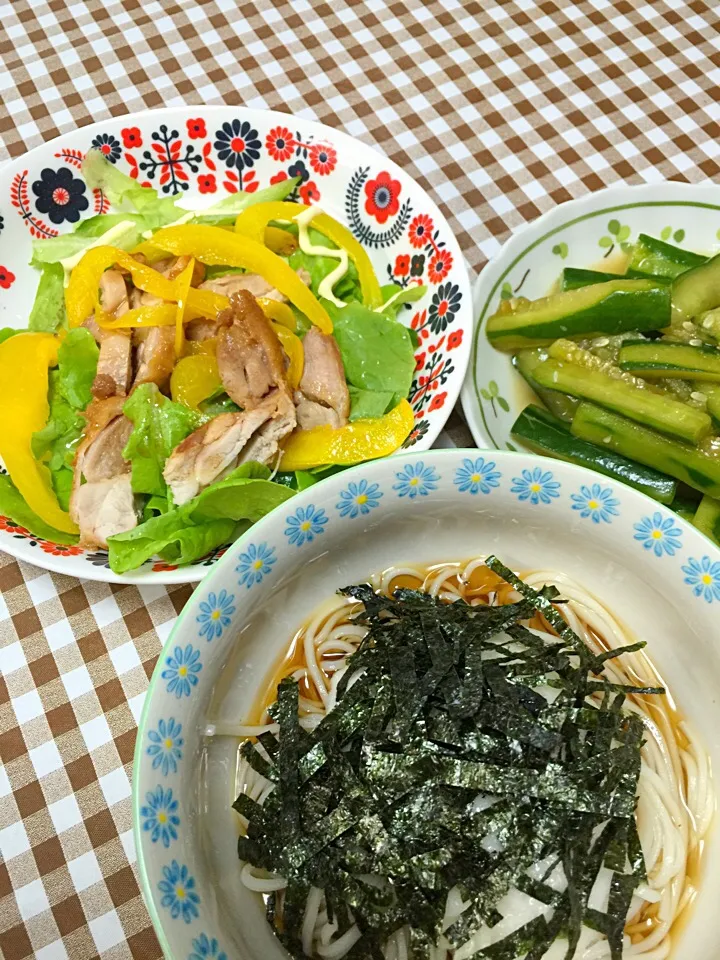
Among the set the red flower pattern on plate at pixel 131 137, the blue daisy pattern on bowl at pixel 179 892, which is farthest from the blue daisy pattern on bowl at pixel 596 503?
the red flower pattern on plate at pixel 131 137

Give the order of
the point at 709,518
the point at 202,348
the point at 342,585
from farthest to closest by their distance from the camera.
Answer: the point at 202,348 < the point at 709,518 < the point at 342,585

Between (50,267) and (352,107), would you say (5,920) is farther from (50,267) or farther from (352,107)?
(352,107)

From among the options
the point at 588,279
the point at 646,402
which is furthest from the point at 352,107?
the point at 646,402

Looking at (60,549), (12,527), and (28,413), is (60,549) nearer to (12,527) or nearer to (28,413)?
(12,527)

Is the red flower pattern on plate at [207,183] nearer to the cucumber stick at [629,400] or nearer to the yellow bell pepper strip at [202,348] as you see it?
the yellow bell pepper strip at [202,348]

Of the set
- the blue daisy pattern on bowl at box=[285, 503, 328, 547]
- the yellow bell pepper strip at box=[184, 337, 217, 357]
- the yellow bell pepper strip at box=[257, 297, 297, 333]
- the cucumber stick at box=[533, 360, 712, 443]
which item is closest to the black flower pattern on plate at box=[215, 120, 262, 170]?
the yellow bell pepper strip at box=[257, 297, 297, 333]

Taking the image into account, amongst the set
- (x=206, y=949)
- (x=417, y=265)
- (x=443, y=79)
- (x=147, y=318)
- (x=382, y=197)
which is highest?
(x=443, y=79)

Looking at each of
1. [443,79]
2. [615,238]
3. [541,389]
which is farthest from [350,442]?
[443,79]
